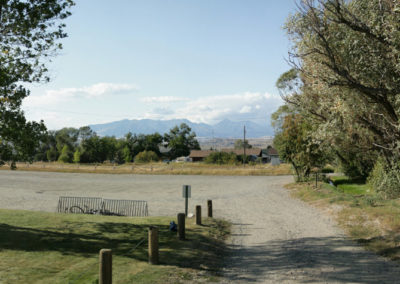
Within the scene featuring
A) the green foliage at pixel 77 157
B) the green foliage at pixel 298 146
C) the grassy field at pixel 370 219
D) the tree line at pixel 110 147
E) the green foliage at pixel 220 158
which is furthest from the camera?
the tree line at pixel 110 147

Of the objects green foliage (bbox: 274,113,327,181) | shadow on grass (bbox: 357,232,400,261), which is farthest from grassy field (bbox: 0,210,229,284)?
green foliage (bbox: 274,113,327,181)

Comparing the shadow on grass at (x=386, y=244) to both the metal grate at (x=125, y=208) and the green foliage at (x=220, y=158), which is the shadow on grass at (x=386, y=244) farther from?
the green foliage at (x=220, y=158)

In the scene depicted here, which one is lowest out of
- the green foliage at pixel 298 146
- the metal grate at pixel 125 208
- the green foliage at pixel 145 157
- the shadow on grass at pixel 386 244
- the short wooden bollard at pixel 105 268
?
the metal grate at pixel 125 208

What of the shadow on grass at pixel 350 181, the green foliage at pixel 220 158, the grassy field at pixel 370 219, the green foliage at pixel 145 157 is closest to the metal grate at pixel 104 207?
the grassy field at pixel 370 219

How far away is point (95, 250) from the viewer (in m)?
11.5

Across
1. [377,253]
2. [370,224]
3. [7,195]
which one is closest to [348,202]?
[370,224]

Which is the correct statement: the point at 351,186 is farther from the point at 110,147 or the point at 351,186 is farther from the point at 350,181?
the point at 110,147

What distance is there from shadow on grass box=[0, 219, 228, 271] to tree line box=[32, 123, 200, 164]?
77001 mm

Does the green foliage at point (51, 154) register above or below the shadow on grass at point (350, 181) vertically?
above

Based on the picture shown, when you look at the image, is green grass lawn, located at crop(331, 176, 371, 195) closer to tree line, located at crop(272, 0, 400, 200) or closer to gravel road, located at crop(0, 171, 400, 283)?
gravel road, located at crop(0, 171, 400, 283)

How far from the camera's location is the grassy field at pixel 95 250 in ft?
29.7

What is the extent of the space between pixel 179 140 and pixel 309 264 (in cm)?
10753

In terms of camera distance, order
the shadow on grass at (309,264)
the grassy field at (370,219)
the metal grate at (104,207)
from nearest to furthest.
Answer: the shadow on grass at (309,264) → the grassy field at (370,219) → the metal grate at (104,207)

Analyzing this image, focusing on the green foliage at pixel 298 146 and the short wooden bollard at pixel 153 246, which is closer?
the short wooden bollard at pixel 153 246
